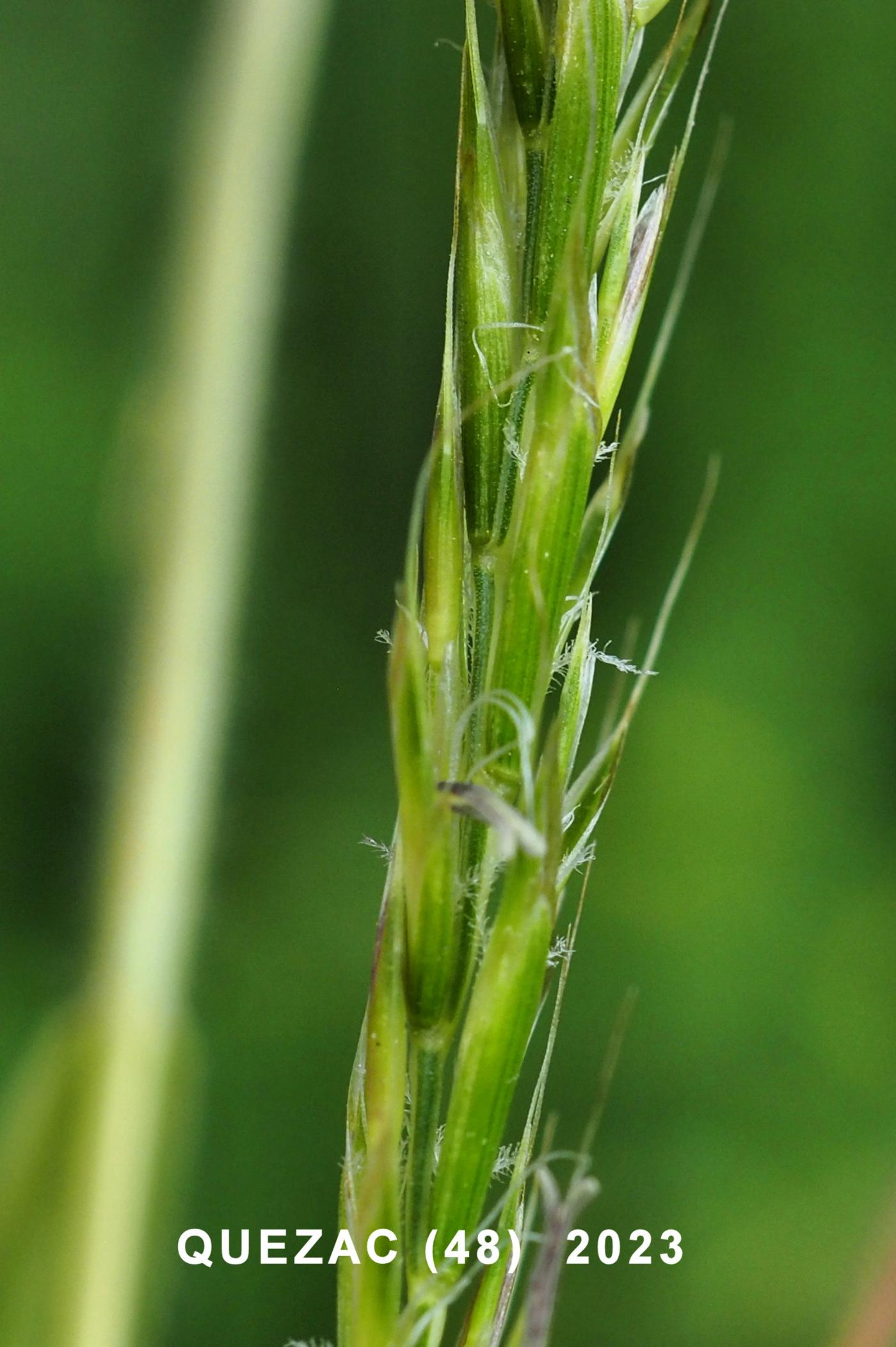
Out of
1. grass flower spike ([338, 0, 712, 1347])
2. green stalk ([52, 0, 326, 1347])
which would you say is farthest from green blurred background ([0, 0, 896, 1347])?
grass flower spike ([338, 0, 712, 1347])

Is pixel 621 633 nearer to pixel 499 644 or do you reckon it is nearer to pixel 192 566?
pixel 192 566

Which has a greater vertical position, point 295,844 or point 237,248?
point 237,248

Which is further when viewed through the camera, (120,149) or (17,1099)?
(120,149)

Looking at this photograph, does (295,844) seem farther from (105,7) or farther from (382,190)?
(105,7)

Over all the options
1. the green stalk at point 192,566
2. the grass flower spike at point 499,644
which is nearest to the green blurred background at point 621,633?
the green stalk at point 192,566

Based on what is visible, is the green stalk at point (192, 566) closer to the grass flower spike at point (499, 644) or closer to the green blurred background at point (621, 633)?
the green blurred background at point (621, 633)

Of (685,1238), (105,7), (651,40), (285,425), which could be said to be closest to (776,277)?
(651,40)

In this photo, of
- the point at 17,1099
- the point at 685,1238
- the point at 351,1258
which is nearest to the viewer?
the point at 351,1258
